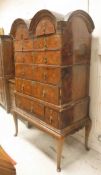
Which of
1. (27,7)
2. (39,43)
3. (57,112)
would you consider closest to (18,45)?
(39,43)

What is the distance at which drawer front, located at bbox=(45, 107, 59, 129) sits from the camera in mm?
1943

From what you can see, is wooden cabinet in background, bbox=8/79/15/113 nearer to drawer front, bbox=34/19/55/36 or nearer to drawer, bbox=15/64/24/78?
drawer, bbox=15/64/24/78

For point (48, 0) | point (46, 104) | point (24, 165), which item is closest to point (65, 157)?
point (24, 165)

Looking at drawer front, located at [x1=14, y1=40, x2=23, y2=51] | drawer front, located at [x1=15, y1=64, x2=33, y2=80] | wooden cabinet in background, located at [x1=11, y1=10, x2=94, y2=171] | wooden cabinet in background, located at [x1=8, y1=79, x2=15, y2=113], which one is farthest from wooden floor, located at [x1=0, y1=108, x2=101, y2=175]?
drawer front, located at [x1=14, y1=40, x2=23, y2=51]

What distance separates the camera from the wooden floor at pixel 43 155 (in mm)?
2045

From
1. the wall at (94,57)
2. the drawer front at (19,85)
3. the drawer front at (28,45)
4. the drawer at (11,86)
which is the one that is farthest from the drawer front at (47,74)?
the drawer at (11,86)

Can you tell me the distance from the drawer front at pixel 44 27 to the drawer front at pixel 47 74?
0.39 metres

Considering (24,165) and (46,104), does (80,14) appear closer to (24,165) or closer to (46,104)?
(46,104)

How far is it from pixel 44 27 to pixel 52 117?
3.33ft

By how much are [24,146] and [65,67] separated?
140cm

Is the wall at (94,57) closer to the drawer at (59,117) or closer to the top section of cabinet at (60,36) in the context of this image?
the top section of cabinet at (60,36)

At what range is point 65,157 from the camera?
2.28 m

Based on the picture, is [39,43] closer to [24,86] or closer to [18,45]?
[18,45]

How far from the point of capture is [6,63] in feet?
11.9
